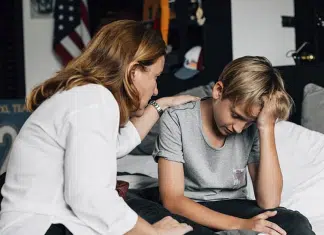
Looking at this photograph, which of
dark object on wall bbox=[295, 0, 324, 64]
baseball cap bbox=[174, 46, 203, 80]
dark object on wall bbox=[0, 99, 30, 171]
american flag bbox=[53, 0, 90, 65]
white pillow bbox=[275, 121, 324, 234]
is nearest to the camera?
white pillow bbox=[275, 121, 324, 234]

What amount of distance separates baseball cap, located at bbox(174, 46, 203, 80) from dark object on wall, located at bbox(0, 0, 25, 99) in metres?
1.49

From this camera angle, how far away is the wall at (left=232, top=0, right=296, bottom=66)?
3.13 meters

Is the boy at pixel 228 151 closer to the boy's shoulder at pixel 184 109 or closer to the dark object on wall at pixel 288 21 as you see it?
the boy's shoulder at pixel 184 109

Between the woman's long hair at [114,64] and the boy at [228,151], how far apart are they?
0.98 ft

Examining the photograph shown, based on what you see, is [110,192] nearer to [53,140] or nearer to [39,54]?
[53,140]

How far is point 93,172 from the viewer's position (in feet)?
4.09

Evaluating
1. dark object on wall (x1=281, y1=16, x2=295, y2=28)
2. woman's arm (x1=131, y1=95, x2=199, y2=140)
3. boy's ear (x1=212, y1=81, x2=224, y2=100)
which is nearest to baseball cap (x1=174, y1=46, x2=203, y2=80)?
dark object on wall (x1=281, y1=16, x2=295, y2=28)

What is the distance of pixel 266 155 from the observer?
1707 millimetres

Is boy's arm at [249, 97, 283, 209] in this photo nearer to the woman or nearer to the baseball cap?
the woman

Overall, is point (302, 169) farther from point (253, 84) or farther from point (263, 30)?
point (263, 30)

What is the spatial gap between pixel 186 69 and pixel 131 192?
1549 mm

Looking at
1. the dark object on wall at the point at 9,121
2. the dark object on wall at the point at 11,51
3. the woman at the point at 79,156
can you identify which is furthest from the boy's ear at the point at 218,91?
the dark object on wall at the point at 11,51

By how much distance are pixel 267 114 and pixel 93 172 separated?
0.65 metres

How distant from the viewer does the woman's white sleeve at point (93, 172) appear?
4.09ft
